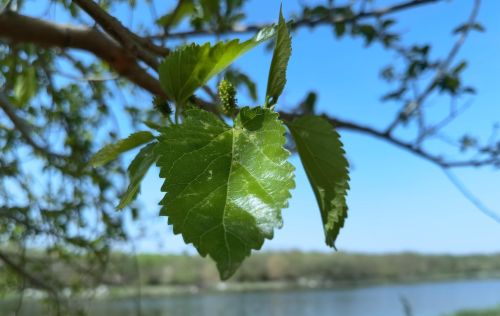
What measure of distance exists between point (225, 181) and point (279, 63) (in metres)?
0.14

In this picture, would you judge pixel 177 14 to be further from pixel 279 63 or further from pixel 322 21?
pixel 322 21

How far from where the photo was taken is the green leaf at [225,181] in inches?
13.5

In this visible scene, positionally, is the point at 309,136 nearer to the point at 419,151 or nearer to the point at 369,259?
the point at 419,151

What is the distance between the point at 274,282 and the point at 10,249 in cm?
3857

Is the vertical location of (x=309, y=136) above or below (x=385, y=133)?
below

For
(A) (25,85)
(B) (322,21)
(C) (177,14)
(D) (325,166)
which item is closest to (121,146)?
(D) (325,166)

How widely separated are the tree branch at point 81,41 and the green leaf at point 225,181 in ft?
0.77

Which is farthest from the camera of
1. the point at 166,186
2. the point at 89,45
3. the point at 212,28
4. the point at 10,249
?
the point at 10,249

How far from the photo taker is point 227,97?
0.46 meters

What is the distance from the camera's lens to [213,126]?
0.40 metres

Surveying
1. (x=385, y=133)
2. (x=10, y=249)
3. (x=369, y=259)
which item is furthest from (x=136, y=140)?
(x=369, y=259)

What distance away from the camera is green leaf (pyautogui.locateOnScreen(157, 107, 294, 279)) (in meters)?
0.34

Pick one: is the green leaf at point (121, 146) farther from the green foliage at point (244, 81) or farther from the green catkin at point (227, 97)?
the green foliage at point (244, 81)

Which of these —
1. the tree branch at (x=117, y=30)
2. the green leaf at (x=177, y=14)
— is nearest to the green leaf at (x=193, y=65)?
the tree branch at (x=117, y=30)
